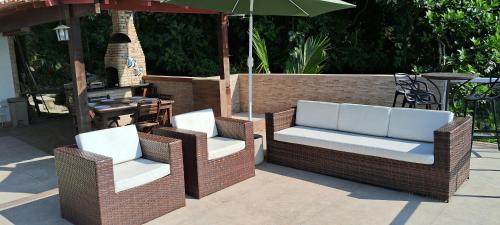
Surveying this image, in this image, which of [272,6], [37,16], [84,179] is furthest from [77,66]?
[272,6]

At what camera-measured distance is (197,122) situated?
5004mm

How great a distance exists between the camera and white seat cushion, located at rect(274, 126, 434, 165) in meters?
4.29

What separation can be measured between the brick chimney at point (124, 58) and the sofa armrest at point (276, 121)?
543cm

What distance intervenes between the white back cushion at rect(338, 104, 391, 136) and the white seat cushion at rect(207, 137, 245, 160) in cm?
140

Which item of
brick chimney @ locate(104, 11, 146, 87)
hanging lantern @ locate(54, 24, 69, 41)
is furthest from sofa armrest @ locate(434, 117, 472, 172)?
brick chimney @ locate(104, 11, 146, 87)

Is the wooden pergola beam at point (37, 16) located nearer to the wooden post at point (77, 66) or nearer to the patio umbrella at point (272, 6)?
the wooden post at point (77, 66)

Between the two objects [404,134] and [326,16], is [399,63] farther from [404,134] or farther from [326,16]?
[404,134]

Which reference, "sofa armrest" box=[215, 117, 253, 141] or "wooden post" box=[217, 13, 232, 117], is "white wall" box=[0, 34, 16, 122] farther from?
"sofa armrest" box=[215, 117, 253, 141]

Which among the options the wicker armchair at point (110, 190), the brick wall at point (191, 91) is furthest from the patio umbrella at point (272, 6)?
the brick wall at point (191, 91)

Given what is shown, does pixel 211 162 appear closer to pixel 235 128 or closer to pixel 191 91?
pixel 235 128

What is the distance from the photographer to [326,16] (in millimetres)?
10922

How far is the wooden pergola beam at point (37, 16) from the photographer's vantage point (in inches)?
224

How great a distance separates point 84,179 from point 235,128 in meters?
1.94

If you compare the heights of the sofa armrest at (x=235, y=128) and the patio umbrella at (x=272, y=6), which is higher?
the patio umbrella at (x=272, y=6)
